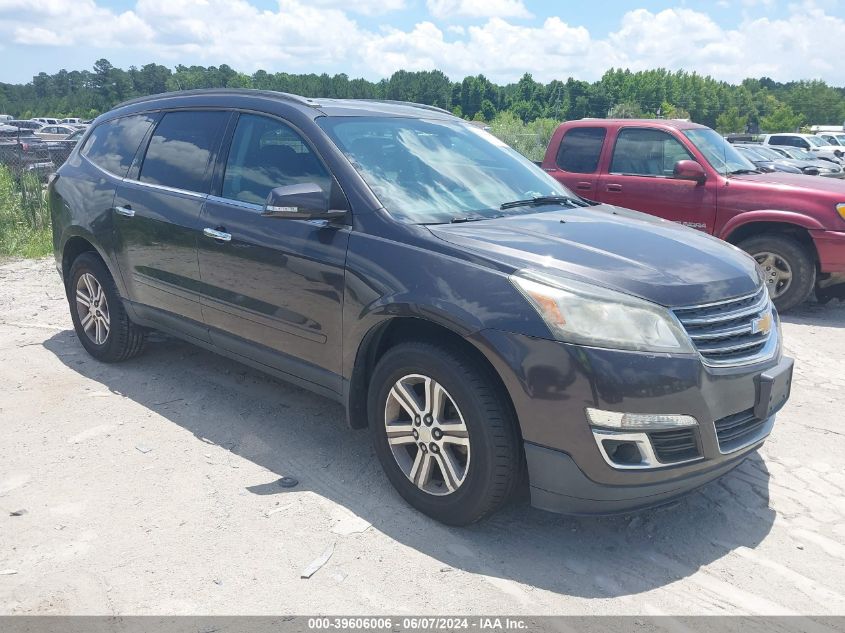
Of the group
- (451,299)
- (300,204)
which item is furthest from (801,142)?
(451,299)

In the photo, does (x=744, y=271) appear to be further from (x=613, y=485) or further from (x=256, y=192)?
(x=256, y=192)

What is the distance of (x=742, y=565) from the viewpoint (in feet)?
10.1

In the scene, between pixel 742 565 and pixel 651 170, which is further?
pixel 651 170

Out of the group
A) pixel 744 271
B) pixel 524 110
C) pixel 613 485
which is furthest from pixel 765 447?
pixel 524 110

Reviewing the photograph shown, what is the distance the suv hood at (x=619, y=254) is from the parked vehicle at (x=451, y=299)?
1 centimetres

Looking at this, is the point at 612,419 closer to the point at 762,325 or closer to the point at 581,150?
the point at 762,325

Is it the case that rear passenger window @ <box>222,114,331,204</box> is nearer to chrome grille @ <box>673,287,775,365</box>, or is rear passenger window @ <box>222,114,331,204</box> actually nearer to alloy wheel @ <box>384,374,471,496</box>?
alloy wheel @ <box>384,374,471,496</box>

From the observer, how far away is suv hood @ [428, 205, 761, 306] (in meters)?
3.04

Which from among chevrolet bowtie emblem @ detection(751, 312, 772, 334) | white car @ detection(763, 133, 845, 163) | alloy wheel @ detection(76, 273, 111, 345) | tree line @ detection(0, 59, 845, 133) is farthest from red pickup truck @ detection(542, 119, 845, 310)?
tree line @ detection(0, 59, 845, 133)

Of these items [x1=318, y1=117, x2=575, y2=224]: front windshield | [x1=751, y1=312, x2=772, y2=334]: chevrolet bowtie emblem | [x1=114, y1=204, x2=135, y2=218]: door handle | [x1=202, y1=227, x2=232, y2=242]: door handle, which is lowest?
[x1=751, y1=312, x2=772, y2=334]: chevrolet bowtie emblem

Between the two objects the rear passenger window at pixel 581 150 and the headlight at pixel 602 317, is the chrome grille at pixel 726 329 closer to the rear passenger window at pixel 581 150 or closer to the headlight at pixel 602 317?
the headlight at pixel 602 317

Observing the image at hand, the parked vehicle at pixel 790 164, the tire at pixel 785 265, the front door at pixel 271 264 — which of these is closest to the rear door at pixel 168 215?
the front door at pixel 271 264

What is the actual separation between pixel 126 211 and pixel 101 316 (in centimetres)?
95

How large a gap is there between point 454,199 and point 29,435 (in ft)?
9.26
